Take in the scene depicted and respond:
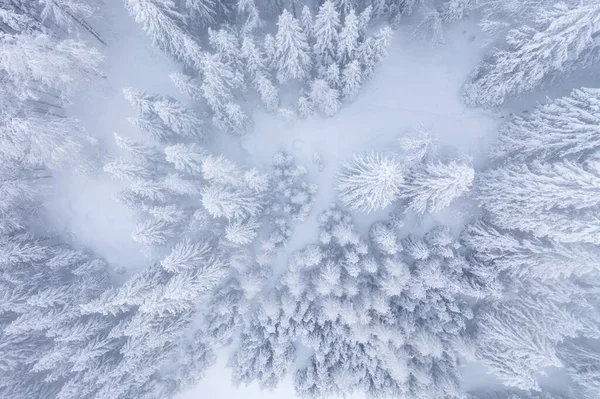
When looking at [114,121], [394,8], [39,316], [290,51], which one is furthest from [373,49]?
[39,316]

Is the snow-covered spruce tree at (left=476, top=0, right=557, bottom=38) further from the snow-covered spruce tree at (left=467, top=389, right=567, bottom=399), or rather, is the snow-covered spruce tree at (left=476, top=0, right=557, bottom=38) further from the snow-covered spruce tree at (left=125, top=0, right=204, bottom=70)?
the snow-covered spruce tree at (left=467, top=389, right=567, bottom=399)

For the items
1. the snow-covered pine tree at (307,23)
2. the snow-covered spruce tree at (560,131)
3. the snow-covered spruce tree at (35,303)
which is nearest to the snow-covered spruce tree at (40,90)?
the snow-covered spruce tree at (35,303)

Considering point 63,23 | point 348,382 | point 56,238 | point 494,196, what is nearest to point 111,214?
point 56,238

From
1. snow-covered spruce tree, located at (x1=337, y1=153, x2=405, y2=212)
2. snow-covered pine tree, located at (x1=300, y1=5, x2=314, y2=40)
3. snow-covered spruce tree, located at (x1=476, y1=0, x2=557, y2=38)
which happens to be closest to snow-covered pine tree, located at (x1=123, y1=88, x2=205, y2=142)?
snow-covered pine tree, located at (x1=300, y1=5, x2=314, y2=40)

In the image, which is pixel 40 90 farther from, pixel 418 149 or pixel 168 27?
pixel 418 149

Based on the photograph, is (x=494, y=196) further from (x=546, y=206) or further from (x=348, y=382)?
(x=348, y=382)

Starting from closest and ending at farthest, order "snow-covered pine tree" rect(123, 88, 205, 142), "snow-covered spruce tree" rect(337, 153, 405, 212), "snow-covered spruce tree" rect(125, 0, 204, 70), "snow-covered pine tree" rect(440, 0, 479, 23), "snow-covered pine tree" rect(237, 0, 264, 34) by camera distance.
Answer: "snow-covered spruce tree" rect(337, 153, 405, 212), "snow-covered spruce tree" rect(125, 0, 204, 70), "snow-covered pine tree" rect(123, 88, 205, 142), "snow-covered pine tree" rect(237, 0, 264, 34), "snow-covered pine tree" rect(440, 0, 479, 23)
